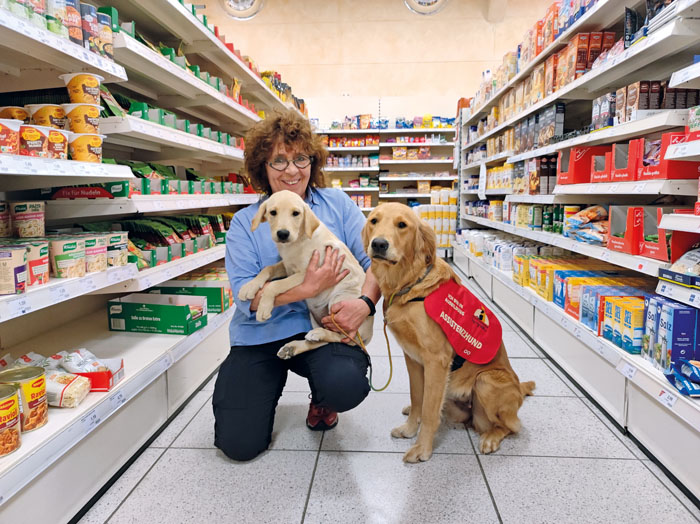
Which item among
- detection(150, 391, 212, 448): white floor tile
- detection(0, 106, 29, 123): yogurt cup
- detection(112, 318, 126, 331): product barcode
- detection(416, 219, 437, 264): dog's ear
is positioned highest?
detection(0, 106, 29, 123): yogurt cup

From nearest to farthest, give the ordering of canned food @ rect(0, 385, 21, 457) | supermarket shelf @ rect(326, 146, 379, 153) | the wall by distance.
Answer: canned food @ rect(0, 385, 21, 457), supermarket shelf @ rect(326, 146, 379, 153), the wall

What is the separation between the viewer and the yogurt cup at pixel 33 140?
1385mm

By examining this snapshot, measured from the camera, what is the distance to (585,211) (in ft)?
8.46

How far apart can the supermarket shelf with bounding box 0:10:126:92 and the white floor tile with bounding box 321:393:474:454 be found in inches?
74.1

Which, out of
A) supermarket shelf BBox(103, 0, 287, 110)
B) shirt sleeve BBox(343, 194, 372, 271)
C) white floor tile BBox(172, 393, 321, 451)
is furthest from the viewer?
supermarket shelf BBox(103, 0, 287, 110)

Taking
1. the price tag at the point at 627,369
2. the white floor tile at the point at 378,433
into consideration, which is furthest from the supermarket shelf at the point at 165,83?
the price tag at the point at 627,369

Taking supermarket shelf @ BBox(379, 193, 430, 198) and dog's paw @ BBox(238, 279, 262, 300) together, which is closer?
dog's paw @ BBox(238, 279, 262, 300)

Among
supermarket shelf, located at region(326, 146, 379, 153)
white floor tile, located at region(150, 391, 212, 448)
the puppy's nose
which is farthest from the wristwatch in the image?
supermarket shelf, located at region(326, 146, 379, 153)

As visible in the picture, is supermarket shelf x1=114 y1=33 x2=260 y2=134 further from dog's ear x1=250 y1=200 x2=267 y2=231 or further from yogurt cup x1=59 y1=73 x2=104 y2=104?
dog's ear x1=250 y1=200 x2=267 y2=231

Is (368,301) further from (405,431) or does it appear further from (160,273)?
(160,273)

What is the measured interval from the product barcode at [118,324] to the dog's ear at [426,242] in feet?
5.63

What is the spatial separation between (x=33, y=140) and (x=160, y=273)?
3.10 ft

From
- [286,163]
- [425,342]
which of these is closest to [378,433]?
[425,342]

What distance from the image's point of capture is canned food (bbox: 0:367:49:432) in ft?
4.42
